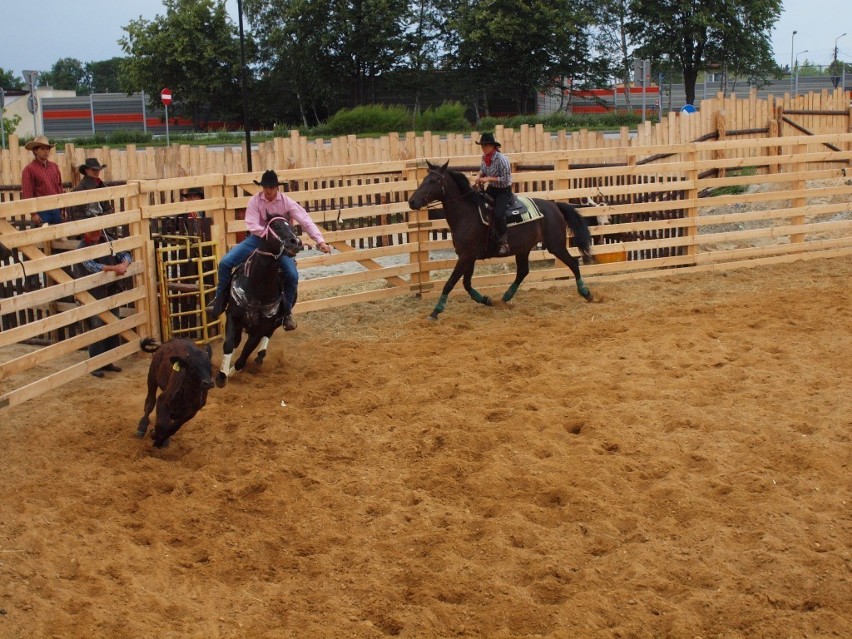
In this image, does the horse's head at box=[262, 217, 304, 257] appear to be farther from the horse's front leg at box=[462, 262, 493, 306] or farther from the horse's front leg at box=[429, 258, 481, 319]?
the horse's front leg at box=[462, 262, 493, 306]

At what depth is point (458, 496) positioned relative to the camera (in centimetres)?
656

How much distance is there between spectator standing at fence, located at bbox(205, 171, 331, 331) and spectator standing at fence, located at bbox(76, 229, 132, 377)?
112 centimetres

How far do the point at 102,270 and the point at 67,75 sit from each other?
11329 centimetres

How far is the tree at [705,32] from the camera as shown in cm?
4616

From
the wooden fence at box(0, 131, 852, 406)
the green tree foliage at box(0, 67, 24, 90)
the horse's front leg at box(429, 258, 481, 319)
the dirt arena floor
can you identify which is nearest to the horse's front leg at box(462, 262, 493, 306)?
the horse's front leg at box(429, 258, 481, 319)

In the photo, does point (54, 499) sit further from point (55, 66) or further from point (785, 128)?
point (55, 66)

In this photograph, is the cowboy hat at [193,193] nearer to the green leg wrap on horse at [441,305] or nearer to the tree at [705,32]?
the green leg wrap on horse at [441,305]

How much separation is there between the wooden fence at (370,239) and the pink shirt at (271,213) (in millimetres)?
1227

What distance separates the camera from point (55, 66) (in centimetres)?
12062

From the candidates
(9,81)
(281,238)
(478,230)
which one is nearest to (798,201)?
(478,230)

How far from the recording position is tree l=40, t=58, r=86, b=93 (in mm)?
106875

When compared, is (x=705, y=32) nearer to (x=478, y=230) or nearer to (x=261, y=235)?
(x=478, y=230)

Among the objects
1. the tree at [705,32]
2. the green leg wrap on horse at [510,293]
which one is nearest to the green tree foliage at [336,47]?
the tree at [705,32]

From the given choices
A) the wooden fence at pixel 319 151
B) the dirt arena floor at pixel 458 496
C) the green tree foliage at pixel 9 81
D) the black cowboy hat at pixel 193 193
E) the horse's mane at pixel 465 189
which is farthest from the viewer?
the green tree foliage at pixel 9 81
